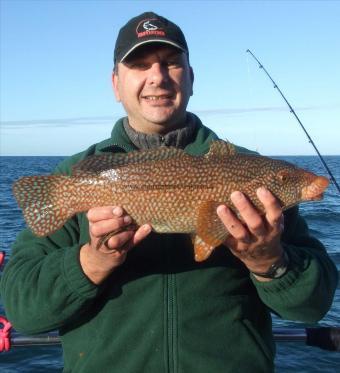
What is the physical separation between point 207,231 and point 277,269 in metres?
0.59

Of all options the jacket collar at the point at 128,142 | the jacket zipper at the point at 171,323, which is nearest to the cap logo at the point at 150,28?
the jacket collar at the point at 128,142

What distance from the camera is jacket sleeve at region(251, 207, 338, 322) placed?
361 centimetres

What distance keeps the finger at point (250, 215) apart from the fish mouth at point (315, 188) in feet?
2.87

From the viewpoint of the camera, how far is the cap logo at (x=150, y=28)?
4.13 meters

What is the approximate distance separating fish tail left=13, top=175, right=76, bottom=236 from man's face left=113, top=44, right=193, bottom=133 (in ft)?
2.87

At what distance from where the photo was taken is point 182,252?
3814 mm

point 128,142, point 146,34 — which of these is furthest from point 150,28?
point 128,142

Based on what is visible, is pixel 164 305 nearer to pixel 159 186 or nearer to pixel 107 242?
pixel 107 242

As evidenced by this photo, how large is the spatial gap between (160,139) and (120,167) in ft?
1.68

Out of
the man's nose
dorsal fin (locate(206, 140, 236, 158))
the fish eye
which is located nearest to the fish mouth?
the fish eye

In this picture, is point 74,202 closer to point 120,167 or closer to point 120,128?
point 120,167

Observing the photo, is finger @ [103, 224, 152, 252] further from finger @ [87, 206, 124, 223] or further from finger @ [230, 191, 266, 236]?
finger @ [230, 191, 266, 236]

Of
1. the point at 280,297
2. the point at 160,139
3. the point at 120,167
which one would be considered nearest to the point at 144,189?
the point at 120,167

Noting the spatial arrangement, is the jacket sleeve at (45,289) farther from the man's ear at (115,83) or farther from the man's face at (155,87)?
the man's ear at (115,83)
